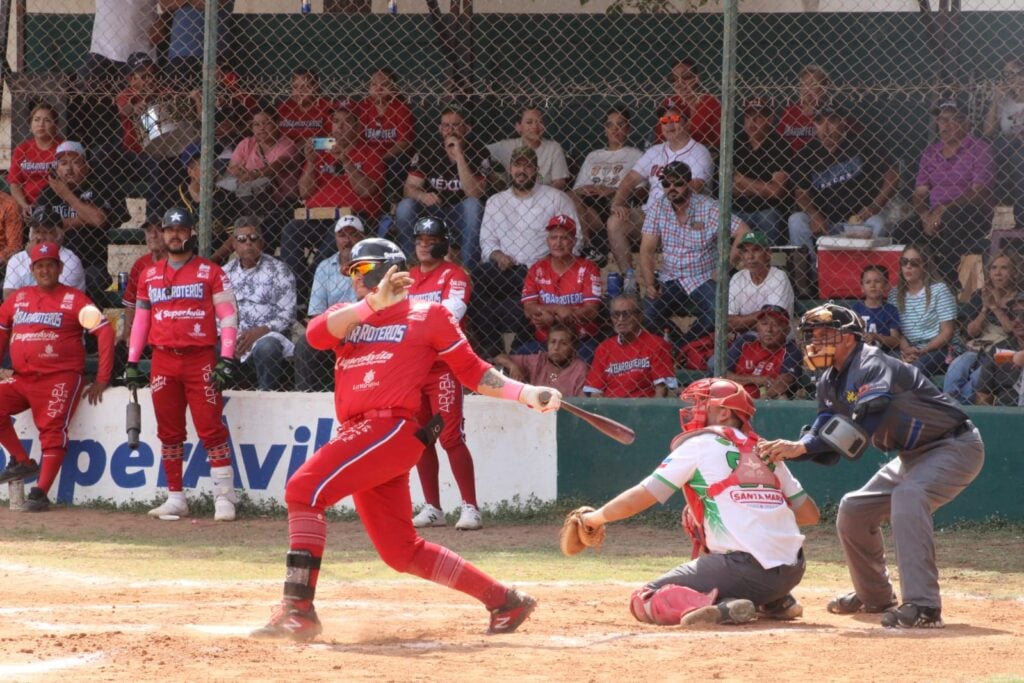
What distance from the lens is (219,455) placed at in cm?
1086

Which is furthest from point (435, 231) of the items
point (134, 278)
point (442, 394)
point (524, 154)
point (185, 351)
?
point (134, 278)

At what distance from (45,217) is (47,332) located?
0.98 metres

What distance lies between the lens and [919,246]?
11078mm

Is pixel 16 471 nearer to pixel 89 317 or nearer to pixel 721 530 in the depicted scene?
pixel 89 317

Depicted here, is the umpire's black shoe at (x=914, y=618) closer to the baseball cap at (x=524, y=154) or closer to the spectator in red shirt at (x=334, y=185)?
the baseball cap at (x=524, y=154)

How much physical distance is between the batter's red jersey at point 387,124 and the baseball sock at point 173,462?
10.3 ft

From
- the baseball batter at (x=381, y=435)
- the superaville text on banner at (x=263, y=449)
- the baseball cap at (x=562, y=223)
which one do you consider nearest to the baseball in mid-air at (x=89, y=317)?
the superaville text on banner at (x=263, y=449)

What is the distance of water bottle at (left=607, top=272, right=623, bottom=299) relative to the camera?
1170cm

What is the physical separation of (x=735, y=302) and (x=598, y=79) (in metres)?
4.35

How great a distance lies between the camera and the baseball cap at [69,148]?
12.5m

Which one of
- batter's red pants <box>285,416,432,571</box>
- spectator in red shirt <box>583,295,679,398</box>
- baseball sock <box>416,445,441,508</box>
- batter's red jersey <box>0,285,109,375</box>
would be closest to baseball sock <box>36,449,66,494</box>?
batter's red jersey <box>0,285,109,375</box>

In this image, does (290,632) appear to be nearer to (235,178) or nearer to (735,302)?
(735,302)

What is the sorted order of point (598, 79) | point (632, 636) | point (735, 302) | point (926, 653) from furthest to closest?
point (598, 79), point (735, 302), point (632, 636), point (926, 653)

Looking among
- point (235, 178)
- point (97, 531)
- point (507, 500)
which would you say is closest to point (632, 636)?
point (507, 500)
